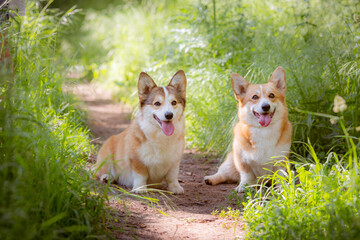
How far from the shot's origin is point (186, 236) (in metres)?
3.08

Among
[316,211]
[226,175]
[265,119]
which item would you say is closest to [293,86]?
[265,119]

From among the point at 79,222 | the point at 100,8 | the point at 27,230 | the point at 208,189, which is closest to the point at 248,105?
the point at 208,189

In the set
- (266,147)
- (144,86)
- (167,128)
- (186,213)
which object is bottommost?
(186,213)

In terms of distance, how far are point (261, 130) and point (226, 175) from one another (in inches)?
32.3

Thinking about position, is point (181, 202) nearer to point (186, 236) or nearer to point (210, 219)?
point (210, 219)

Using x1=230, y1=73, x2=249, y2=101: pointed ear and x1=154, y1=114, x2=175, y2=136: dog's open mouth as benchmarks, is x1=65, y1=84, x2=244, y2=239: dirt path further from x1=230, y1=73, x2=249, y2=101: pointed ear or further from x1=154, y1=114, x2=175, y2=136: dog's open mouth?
x1=230, y1=73, x2=249, y2=101: pointed ear

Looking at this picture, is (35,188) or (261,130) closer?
(35,188)

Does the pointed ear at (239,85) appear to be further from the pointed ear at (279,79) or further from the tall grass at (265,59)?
the tall grass at (265,59)

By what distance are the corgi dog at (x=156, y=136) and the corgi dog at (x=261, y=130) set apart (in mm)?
617

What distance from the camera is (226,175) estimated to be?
4.64m

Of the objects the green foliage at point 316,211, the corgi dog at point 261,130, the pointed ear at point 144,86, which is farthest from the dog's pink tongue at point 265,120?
the pointed ear at point 144,86

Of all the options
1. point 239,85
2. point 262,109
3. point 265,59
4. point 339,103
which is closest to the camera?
point 339,103

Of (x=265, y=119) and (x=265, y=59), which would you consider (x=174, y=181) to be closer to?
(x=265, y=119)

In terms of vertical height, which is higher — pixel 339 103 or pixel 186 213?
pixel 339 103
